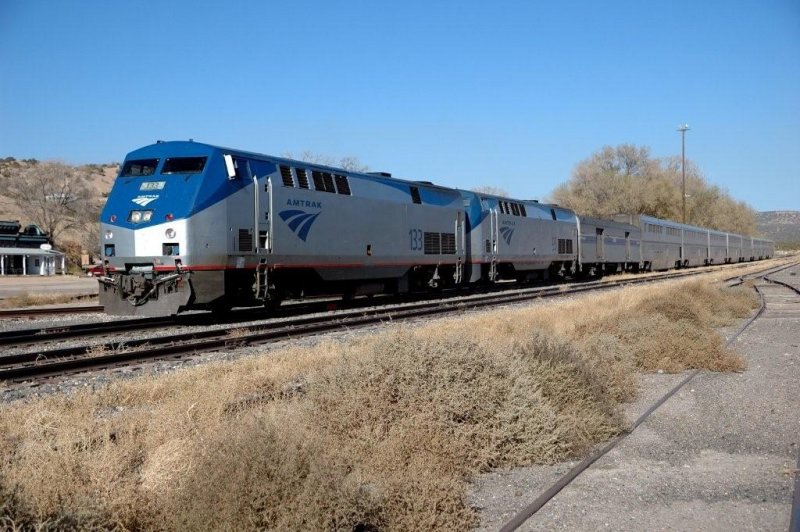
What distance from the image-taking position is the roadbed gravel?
502 cm

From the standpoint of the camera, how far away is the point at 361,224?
1997 cm

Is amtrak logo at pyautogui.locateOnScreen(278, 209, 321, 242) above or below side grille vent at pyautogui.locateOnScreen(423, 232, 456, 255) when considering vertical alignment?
above

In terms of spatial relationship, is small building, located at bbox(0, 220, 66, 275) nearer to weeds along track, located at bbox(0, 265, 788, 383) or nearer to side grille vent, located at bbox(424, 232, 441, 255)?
side grille vent, located at bbox(424, 232, 441, 255)

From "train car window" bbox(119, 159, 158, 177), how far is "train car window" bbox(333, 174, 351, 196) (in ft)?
16.2

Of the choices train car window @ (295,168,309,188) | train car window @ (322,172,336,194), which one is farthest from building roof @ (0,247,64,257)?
train car window @ (295,168,309,188)

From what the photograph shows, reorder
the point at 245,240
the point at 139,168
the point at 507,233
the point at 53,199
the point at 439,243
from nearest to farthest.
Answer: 1. the point at 245,240
2. the point at 139,168
3. the point at 439,243
4. the point at 507,233
5. the point at 53,199

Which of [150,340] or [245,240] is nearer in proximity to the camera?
[150,340]

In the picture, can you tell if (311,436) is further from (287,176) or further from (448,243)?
(448,243)

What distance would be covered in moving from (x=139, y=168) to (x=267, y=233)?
126 inches

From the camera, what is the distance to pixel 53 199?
258 feet

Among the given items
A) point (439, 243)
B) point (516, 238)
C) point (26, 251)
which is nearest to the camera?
point (439, 243)

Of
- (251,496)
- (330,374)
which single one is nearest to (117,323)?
(330,374)

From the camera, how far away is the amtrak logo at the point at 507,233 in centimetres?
2876

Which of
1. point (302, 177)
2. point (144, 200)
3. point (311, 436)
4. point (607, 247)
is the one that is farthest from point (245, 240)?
point (607, 247)
